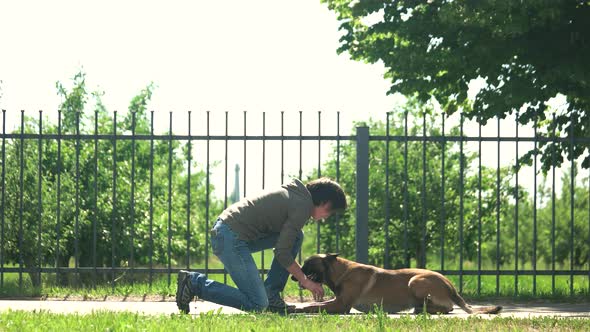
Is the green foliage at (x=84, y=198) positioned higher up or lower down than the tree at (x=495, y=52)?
lower down

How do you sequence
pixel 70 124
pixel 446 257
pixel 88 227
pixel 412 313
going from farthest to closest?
pixel 446 257 < pixel 70 124 < pixel 88 227 < pixel 412 313

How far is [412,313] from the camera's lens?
8.00m

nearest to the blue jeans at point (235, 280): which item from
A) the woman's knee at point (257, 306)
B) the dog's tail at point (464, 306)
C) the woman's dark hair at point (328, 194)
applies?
the woman's knee at point (257, 306)

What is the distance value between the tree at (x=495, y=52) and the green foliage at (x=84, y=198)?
4444 mm

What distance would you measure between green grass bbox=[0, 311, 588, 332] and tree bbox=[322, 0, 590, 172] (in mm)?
6285

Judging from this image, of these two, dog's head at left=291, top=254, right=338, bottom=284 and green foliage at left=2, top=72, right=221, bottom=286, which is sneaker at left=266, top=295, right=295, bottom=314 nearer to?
dog's head at left=291, top=254, right=338, bottom=284

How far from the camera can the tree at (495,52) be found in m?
12.6

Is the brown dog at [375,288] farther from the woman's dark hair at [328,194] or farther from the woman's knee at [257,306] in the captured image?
the woman's dark hair at [328,194]

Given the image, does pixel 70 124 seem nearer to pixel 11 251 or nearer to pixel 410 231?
pixel 11 251

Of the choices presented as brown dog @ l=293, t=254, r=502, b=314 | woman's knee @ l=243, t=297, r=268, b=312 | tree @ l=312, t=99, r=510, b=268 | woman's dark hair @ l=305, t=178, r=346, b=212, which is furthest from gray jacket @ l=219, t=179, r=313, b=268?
tree @ l=312, t=99, r=510, b=268

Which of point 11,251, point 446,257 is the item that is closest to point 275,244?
point 11,251

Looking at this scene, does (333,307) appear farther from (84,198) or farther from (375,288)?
(84,198)

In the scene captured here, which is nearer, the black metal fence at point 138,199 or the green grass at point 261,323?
the green grass at point 261,323

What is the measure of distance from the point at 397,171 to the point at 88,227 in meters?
5.95
